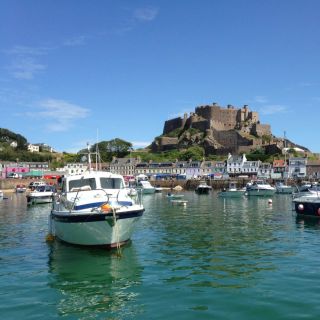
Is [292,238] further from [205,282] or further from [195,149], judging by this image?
[195,149]

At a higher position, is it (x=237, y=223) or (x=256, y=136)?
(x=256, y=136)

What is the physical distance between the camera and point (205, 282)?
13078mm

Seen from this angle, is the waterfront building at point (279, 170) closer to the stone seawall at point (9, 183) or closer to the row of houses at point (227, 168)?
the row of houses at point (227, 168)

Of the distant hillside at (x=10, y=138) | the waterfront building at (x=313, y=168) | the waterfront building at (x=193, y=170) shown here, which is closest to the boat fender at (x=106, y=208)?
the waterfront building at (x=313, y=168)

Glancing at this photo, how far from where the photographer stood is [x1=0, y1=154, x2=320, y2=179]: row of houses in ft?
388

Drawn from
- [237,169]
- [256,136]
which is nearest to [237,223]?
[237,169]

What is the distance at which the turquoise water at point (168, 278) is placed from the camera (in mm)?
10711

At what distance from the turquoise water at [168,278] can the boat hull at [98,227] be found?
479mm

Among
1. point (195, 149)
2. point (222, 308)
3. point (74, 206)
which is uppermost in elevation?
point (195, 149)

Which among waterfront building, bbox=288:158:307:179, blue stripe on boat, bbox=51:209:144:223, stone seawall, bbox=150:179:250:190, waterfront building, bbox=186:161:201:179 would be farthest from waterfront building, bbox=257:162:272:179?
blue stripe on boat, bbox=51:209:144:223

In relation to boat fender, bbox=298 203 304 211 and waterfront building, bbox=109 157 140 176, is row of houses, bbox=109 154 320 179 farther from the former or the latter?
boat fender, bbox=298 203 304 211

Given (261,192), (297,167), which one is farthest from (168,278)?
(297,167)

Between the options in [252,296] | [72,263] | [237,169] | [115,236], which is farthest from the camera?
[237,169]

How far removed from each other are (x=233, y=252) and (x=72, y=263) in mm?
6504
